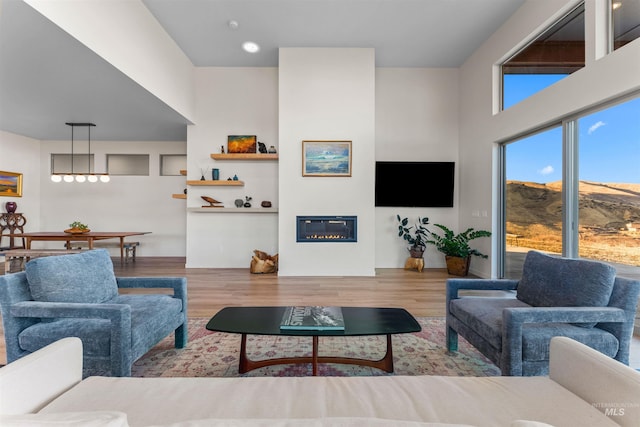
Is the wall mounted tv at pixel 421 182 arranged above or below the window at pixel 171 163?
below

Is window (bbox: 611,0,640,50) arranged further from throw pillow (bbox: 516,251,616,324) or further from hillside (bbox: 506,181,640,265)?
throw pillow (bbox: 516,251,616,324)

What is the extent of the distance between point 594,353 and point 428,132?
5316mm

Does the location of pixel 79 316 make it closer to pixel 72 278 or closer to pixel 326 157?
pixel 72 278

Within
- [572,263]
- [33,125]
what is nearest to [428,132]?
[572,263]

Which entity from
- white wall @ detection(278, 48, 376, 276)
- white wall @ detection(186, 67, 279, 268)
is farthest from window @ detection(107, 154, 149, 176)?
white wall @ detection(278, 48, 376, 276)

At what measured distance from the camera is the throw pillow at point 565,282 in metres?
1.81

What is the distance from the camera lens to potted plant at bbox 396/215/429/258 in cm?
562

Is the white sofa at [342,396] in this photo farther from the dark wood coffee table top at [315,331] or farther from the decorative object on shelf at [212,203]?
the decorative object on shelf at [212,203]

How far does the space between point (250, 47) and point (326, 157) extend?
7.26 feet

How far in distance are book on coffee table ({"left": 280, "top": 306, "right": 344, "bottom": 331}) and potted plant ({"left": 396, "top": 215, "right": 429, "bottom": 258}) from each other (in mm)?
3789

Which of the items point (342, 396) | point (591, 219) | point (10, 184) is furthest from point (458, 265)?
point (10, 184)

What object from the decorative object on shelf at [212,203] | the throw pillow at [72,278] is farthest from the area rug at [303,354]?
the decorative object on shelf at [212,203]

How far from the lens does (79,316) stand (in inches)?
67.1

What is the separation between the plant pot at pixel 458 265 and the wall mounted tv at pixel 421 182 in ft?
3.64
